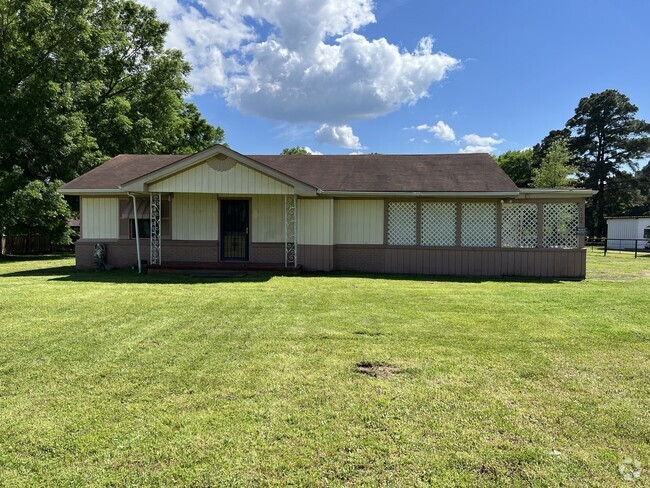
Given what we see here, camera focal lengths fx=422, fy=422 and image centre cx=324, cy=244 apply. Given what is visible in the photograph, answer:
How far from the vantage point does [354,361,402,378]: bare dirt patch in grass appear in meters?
4.14

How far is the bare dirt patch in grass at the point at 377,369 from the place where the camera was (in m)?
4.14

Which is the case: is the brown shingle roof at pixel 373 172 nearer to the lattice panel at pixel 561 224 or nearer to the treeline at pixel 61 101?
the lattice panel at pixel 561 224

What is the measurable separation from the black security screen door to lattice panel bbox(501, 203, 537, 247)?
785cm

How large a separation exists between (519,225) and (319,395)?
1085 centimetres

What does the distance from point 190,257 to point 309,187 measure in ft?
14.9

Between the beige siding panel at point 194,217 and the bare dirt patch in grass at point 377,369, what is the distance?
9.60m

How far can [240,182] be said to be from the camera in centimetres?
1157

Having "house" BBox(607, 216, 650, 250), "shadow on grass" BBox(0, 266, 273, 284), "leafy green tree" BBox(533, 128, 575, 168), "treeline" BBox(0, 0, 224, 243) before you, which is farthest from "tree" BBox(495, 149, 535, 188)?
"shadow on grass" BBox(0, 266, 273, 284)

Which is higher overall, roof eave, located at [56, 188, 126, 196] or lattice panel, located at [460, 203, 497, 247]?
roof eave, located at [56, 188, 126, 196]

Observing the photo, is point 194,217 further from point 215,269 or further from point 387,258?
point 387,258

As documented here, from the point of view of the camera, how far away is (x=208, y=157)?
11.5m

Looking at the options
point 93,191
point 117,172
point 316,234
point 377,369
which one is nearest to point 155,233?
point 93,191

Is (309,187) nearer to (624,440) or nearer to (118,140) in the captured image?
Answer: (624,440)

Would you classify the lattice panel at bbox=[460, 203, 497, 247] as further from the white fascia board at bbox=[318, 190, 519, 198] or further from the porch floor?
the porch floor
